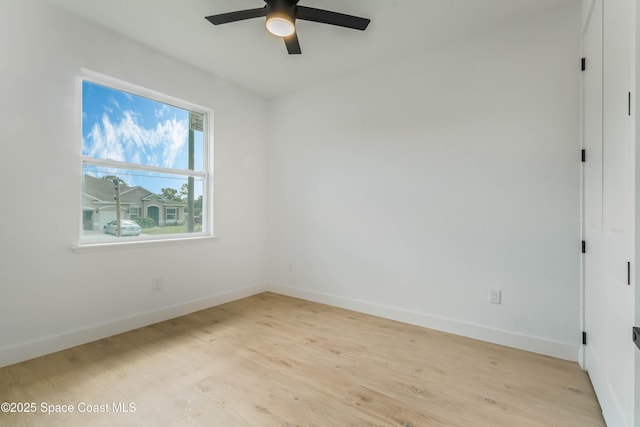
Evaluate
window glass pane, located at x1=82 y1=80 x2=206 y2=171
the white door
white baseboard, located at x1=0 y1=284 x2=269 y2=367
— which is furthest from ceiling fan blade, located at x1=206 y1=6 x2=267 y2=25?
white baseboard, located at x1=0 y1=284 x2=269 y2=367

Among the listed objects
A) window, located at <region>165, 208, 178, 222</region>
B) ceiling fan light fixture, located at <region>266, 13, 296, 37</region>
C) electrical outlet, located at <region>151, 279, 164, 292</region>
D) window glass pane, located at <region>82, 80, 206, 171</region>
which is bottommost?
electrical outlet, located at <region>151, 279, 164, 292</region>

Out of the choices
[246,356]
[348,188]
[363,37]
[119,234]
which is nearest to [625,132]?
[363,37]

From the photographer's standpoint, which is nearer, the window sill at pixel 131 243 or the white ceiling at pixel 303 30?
the white ceiling at pixel 303 30

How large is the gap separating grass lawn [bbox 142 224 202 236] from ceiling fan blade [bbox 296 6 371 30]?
2373 millimetres

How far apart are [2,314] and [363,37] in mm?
3475

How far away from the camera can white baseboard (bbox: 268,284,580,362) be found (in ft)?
7.05

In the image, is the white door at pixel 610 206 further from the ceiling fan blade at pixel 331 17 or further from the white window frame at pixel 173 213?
the white window frame at pixel 173 213

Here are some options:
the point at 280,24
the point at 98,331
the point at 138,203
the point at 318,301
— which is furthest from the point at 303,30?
the point at 98,331

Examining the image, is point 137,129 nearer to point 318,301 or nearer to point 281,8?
point 281,8

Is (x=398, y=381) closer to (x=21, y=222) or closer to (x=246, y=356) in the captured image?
(x=246, y=356)

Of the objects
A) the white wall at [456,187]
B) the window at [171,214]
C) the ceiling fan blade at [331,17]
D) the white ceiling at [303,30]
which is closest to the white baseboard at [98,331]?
the window at [171,214]

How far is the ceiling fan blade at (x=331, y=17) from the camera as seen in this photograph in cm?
185

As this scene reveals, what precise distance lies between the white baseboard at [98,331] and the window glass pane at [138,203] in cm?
77

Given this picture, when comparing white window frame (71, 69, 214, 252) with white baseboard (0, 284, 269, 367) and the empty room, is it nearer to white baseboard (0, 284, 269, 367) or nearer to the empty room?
the empty room
